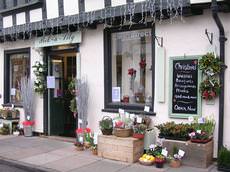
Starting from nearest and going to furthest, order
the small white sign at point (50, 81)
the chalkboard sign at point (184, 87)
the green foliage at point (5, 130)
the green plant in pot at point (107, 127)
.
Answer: the chalkboard sign at point (184, 87)
the green plant in pot at point (107, 127)
the small white sign at point (50, 81)
the green foliage at point (5, 130)

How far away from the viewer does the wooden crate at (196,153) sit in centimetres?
672

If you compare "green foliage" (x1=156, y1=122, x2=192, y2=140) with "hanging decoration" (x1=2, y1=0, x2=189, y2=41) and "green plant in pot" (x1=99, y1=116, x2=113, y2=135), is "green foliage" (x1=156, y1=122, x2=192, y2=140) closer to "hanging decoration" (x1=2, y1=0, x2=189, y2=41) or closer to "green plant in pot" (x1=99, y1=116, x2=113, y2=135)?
"green plant in pot" (x1=99, y1=116, x2=113, y2=135)

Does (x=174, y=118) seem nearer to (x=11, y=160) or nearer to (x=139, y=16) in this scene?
(x=139, y=16)

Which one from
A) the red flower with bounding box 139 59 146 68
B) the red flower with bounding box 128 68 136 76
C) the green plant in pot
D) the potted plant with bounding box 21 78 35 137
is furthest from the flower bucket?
the red flower with bounding box 139 59 146 68

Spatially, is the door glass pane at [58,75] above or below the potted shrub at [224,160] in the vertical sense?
above

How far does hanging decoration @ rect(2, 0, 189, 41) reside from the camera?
7336 millimetres

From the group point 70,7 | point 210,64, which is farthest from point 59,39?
point 210,64

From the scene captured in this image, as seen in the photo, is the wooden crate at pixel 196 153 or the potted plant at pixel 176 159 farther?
the potted plant at pixel 176 159

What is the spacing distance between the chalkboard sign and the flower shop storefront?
323 cm

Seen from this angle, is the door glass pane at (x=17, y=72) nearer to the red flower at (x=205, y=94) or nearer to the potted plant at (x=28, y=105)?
the potted plant at (x=28, y=105)

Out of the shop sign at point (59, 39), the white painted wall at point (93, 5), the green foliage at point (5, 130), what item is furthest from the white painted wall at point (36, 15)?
the green foliage at point (5, 130)

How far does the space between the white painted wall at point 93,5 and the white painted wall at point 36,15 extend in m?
1.87

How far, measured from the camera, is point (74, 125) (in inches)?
422

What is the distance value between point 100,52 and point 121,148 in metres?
2.65
